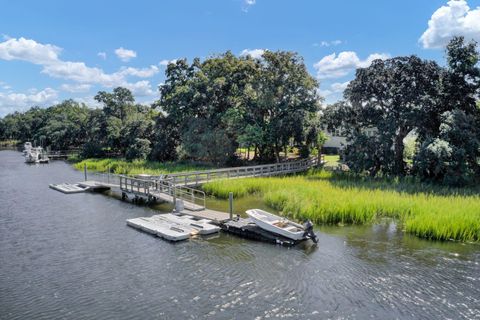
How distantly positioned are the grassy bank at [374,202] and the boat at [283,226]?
2798 millimetres

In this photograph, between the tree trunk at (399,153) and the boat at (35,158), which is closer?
the tree trunk at (399,153)

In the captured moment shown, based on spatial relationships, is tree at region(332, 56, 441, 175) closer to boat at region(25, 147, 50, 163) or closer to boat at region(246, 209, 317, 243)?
boat at region(246, 209, 317, 243)

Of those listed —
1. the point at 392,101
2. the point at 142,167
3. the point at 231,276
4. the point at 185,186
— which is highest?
the point at 392,101

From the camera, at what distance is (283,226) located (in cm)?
1755

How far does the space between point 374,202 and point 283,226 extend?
6.21 meters

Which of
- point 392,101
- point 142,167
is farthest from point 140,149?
point 392,101

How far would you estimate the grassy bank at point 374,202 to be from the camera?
55.9 ft

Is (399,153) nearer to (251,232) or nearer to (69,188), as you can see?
(251,232)

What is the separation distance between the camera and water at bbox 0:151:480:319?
10.9 metres

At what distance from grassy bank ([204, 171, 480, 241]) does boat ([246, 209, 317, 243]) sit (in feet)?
9.18

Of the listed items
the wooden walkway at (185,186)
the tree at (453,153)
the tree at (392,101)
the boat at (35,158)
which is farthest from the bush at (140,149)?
the tree at (453,153)

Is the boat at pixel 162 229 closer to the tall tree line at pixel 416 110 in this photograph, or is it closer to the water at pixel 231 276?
the water at pixel 231 276

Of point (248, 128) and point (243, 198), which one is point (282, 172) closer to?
point (248, 128)

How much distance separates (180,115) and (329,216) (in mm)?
30946
